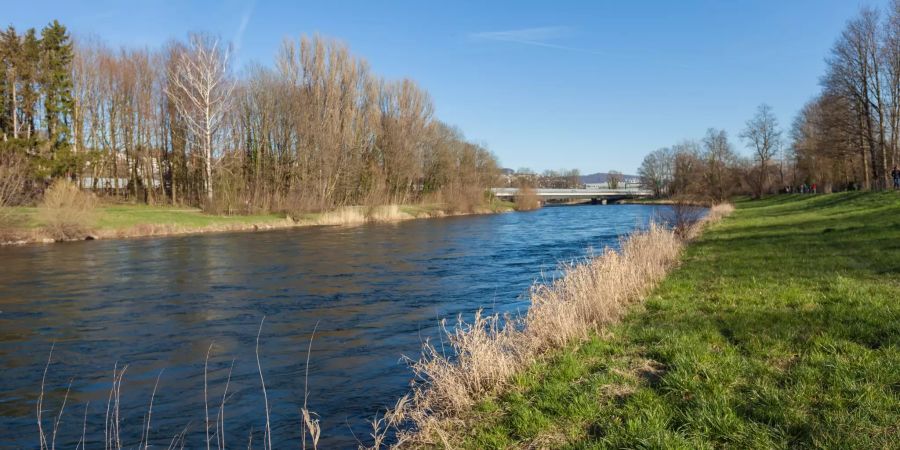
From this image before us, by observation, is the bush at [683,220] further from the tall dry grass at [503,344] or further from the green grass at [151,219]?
the green grass at [151,219]

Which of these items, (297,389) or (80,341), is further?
(80,341)

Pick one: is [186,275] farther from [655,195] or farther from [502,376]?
[655,195]

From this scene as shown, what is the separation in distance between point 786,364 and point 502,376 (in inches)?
119

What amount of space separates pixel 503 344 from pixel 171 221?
108 ft

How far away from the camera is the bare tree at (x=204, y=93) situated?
42.3 metres

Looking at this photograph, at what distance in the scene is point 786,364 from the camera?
19.4ft

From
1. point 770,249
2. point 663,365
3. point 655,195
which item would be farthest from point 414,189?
point 655,195

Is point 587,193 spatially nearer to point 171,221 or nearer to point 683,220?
point 171,221

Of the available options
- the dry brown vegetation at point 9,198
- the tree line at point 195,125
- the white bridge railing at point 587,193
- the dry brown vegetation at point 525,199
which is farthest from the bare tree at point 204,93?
the white bridge railing at point 587,193

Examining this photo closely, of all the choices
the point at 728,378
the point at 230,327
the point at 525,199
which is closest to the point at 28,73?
the point at 230,327

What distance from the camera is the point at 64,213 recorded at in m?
29.1

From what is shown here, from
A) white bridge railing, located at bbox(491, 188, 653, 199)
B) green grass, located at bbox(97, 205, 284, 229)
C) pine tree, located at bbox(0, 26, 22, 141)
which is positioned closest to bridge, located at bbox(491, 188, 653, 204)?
white bridge railing, located at bbox(491, 188, 653, 199)

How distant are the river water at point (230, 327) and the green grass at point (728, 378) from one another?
6.90 feet

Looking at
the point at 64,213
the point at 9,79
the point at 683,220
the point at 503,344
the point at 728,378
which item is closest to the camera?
the point at 728,378
